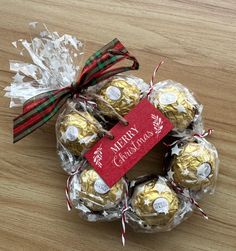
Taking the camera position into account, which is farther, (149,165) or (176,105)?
(149,165)

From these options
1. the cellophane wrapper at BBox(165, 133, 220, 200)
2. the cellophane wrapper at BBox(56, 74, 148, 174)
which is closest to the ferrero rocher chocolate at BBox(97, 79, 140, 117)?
the cellophane wrapper at BBox(56, 74, 148, 174)

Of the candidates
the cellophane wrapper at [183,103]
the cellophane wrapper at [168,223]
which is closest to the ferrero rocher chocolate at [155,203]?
the cellophane wrapper at [168,223]

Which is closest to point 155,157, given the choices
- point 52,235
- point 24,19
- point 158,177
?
point 158,177

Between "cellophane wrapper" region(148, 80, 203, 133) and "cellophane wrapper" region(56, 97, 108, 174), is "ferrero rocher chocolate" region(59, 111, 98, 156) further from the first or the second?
"cellophane wrapper" region(148, 80, 203, 133)

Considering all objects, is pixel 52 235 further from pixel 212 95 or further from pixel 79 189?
pixel 212 95

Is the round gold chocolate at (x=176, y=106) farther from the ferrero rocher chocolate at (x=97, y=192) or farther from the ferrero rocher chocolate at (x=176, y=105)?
the ferrero rocher chocolate at (x=97, y=192)

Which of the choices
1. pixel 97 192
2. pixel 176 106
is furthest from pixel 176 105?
pixel 97 192

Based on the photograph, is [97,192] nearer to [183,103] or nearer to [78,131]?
[78,131]
